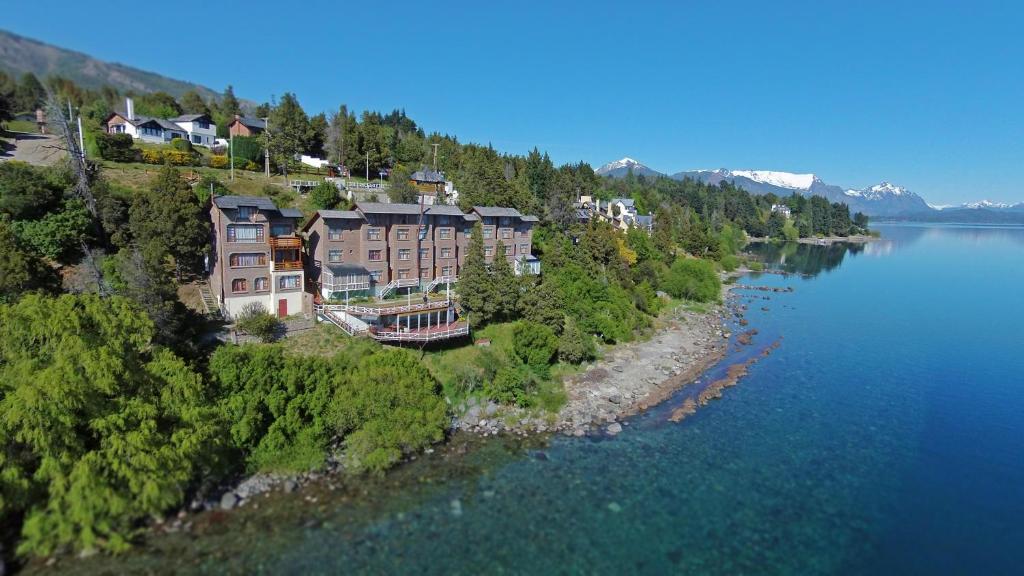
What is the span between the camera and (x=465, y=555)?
68.7ft

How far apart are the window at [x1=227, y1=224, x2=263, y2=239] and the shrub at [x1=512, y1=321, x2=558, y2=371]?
2075cm

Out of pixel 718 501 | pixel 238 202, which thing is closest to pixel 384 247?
pixel 238 202

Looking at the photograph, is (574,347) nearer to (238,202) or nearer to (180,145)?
(238,202)

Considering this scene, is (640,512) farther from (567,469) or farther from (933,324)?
(933,324)

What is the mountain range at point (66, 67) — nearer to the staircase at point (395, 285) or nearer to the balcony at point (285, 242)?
the balcony at point (285, 242)

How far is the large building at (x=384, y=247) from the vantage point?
41562 millimetres

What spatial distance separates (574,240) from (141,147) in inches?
2204

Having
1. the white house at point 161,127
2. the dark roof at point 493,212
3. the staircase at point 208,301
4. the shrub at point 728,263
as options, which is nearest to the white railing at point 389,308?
the staircase at point 208,301

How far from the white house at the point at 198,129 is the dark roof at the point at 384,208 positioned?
44323 millimetres

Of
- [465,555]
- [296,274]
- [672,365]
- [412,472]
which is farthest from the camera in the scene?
[672,365]

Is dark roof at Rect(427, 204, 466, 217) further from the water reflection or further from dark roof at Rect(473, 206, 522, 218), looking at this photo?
the water reflection

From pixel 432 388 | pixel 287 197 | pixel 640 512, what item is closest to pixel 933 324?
pixel 640 512

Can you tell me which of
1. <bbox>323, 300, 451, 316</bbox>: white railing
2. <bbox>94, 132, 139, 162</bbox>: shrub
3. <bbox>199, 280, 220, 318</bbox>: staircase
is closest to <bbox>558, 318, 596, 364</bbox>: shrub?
<bbox>323, 300, 451, 316</bbox>: white railing

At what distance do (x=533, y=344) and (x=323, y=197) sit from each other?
100ft
